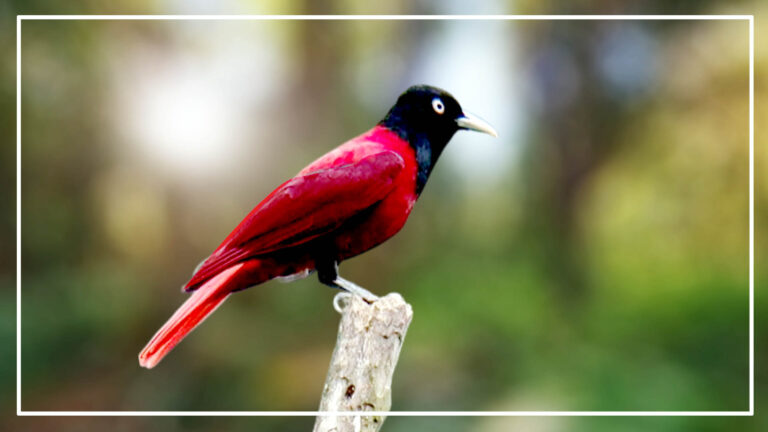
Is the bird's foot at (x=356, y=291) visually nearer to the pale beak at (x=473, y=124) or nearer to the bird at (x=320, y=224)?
the bird at (x=320, y=224)

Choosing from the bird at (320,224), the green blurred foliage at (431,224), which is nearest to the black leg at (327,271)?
the bird at (320,224)

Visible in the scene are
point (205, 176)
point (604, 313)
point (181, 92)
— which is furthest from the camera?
point (604, 313)

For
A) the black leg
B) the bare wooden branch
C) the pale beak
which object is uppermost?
the pale beak

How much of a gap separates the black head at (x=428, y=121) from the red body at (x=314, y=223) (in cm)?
7

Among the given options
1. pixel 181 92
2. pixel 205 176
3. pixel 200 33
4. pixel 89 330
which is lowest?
pixel 89 330

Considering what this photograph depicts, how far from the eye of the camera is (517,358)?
273 cm

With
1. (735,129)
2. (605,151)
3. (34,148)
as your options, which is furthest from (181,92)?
(735,129)

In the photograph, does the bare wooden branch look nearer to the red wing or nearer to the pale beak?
the red wing

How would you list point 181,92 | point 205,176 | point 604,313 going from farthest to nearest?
point 604,313, point 205,176, point 181,92

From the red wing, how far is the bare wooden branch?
23cm

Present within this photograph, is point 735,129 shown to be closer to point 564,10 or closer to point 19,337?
point 564,10

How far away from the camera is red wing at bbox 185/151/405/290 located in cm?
166

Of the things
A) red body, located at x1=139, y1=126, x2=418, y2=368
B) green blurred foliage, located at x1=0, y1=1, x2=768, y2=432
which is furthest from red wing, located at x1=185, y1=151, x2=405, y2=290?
green blurred foliage, located at x1=0, y1=1, x2=768, y2=432

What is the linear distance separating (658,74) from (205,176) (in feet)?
5.26
